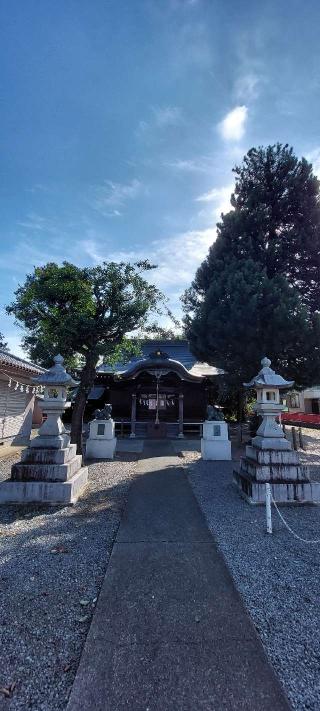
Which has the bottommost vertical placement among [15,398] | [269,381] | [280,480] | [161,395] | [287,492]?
[287,492]

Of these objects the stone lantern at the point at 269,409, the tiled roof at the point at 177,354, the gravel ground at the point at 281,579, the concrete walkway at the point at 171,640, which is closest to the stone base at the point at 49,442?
the concrete walkway at the point at 171,640

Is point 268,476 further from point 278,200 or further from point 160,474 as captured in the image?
point 278,200

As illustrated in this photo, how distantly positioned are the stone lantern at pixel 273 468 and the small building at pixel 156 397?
9.38 m

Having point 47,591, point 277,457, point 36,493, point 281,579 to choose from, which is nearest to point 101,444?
point 36,493

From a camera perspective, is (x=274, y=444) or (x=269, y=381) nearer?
(x=274, y=444)

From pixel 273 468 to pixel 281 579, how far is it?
10.7ft

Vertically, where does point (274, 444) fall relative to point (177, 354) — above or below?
below

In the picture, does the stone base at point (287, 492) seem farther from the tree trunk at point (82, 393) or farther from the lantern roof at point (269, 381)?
the tree trunk at point (82, 393)

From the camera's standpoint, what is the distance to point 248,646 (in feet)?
8.59

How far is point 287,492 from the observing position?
6621mm

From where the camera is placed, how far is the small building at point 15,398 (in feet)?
37.2

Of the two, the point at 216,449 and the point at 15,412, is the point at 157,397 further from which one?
the point at 15,412

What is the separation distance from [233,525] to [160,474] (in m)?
4.02

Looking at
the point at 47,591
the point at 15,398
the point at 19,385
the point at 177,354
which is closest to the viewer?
the point at 47,591
